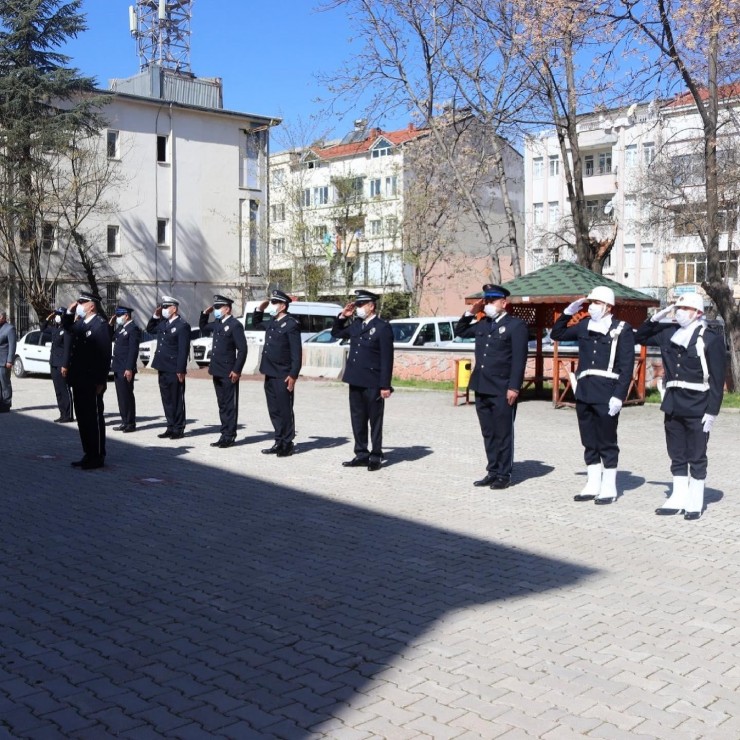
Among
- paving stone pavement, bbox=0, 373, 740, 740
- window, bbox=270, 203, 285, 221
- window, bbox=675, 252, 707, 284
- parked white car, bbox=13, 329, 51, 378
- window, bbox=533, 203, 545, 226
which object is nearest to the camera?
paving stone pavement, bbox=0, 373, 740, 740

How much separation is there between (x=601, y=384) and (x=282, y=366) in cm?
442

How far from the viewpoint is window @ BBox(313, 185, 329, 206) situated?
45.3 metres

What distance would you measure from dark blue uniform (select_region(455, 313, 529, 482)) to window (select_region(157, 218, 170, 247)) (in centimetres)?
3953

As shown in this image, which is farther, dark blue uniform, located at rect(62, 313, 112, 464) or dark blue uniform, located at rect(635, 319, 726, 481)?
dark blue uniform, located at rect(62, 313, 112, 464)

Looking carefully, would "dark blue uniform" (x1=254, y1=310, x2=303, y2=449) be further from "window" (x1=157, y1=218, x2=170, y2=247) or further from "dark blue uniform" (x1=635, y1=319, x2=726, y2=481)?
"window" (x1=157, y1=218, x2=170, y2=247)

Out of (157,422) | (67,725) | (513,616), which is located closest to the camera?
(67,725)

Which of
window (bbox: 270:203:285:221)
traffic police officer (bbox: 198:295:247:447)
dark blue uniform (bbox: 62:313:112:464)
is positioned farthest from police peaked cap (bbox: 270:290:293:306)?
window (bbox: 270:203:285:221)

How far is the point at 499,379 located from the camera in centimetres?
1059

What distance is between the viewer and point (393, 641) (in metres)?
5.50

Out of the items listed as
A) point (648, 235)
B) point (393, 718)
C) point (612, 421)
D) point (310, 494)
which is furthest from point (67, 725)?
point (648, 235)

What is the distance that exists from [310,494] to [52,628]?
4.57 metres

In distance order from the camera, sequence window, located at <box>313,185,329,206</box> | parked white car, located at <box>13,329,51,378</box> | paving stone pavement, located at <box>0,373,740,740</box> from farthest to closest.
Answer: window, located at <box>313,185,329,206</box>
parked white car, located at <box>13,329,51,378</box>
paving stone pavement, located at <box>0,373,740,740</box>

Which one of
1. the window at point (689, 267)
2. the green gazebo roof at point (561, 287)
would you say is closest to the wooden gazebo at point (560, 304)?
the green gazebo roof at point (561, 287)

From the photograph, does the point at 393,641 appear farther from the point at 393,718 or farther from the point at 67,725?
the point at 67,725
